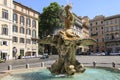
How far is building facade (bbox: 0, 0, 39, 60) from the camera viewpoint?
5158 cm

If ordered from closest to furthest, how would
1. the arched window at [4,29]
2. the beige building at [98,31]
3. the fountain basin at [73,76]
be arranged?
1. the fountain basin at [73,76]
2. the arched window at [4,29]
3. the beige building at [98,31]

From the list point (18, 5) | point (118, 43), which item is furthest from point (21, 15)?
point (118, 43)

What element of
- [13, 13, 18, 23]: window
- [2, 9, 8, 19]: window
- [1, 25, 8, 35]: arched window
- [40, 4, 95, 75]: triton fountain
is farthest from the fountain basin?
[13, 13, 18, 23]: window

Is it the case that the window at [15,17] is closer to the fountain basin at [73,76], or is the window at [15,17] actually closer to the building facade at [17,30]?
the building facade at [17,30]

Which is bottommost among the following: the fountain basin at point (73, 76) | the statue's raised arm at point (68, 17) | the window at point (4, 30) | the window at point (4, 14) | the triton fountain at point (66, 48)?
the fountain basin at point (73, 76)

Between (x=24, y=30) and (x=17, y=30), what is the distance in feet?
12.8

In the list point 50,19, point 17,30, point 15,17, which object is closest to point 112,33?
point 50,19

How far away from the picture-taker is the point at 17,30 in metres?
59.4

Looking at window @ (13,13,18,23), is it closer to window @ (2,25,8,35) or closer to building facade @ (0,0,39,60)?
building facade @ (0,0,39,60)

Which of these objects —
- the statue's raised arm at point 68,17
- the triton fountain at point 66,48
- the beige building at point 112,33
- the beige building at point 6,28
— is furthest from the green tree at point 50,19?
the triton fountain at point 66,48

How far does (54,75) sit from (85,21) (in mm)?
113437

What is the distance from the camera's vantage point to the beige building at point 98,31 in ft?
342

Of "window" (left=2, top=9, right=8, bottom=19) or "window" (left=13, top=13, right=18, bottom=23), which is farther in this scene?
"window" (left=13, top=13, right=18, bottom=23)

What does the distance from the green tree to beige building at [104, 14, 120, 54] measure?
3110 centimetres
